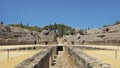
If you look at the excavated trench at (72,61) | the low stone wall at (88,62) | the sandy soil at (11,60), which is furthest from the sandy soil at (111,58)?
the sandy soil at (11,60)

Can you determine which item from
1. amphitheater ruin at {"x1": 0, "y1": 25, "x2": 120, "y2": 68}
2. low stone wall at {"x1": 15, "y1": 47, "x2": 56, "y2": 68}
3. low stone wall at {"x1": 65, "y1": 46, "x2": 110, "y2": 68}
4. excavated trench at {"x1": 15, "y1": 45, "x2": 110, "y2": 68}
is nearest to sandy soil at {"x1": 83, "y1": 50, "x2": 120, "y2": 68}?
amphitheater ruin at {"x1": 0, "y1": 25, "x2": 120, "y2": 68}

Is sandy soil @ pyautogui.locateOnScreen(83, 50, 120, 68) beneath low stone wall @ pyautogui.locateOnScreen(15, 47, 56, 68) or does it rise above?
beneath

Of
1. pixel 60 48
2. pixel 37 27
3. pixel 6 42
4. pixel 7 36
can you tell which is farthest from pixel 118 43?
pixel 37 27

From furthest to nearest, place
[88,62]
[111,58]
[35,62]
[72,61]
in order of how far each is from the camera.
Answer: [111,58] < [72,61] < [35,62] < [88,62]

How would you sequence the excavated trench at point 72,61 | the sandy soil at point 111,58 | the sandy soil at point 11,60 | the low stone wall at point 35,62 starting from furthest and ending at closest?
the sandy soil at point 111,58 → the sandy soil at point 11,60 → the excavated trench at point 72,61 → the low stone wall at point 35,62

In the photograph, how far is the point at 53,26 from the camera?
118 m

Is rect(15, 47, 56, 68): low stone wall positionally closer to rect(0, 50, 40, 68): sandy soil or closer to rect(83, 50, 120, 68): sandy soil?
rect(0, 50, 40, 68): sandy soil

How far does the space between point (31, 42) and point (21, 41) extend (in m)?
2.84

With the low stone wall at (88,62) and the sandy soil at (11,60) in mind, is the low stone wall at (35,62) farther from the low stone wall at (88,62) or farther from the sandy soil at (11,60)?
the sandy soil at (11,60)

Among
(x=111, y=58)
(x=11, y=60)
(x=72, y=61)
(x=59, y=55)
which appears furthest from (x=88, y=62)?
(x=59, y=55)

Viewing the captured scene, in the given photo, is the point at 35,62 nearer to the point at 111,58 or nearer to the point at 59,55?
the point at 111,58

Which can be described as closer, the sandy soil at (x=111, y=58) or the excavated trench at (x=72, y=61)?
the excavated trench at (x=72, y=61)

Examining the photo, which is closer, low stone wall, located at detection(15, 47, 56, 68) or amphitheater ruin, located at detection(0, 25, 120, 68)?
low stone wall, located at detection(15, 47, 56, 68)

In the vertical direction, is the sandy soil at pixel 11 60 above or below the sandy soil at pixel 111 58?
above
